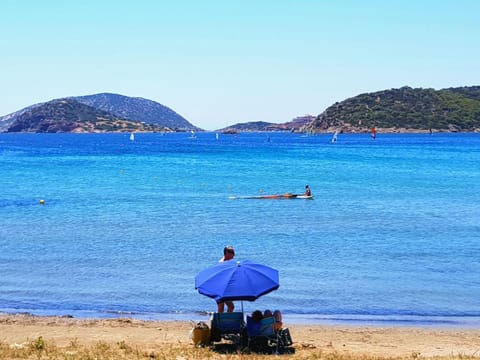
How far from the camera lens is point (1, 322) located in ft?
54.2

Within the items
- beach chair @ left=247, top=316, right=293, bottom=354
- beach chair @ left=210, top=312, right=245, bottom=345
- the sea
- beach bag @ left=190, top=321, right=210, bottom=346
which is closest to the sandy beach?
beach bag @ left=190, top=321, right=210, bottom=346

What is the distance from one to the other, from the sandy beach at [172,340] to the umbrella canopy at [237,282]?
3.66 ft

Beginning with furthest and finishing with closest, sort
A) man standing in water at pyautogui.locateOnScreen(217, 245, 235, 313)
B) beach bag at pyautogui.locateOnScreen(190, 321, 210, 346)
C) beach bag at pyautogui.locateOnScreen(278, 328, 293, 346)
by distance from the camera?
man standing in water at pyautogui.locateOnScreen(217, 245, 235, 313), beach bag at pyautogui.locateOnScreen(190, 321, 210, 346), beach bag at pyautogui.locateOnScreen(278, 328, 293, 346)

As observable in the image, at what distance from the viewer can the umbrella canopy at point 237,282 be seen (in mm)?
12805

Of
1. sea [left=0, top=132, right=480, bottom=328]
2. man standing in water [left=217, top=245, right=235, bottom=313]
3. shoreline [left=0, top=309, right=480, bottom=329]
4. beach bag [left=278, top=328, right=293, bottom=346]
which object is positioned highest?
man standing in water [left=217, top=245, right=235, bottom=313]

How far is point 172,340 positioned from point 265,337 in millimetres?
2267

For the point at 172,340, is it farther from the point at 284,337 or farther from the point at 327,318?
the point at 327,318

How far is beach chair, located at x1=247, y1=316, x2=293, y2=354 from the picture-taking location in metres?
13.4

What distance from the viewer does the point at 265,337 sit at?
13.5 m

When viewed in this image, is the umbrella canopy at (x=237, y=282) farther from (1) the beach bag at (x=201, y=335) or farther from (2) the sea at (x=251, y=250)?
(2) the sea at (x=251, y=250)

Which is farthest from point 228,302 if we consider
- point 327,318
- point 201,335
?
point 327,318

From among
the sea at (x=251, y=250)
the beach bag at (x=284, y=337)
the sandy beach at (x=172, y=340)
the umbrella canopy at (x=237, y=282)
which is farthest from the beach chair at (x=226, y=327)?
the sea at (x=251, y=250)

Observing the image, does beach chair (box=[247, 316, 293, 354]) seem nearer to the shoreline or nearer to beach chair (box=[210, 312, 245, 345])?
beach chair (box=[210, 312, 245, 345])

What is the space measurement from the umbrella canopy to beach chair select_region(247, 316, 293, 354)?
33.9 inches
